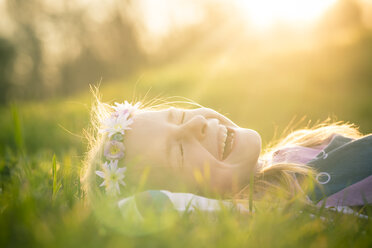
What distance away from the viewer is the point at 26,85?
1831cm

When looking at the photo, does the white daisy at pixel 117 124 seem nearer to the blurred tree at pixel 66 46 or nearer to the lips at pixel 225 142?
the lips at pixel 225 142

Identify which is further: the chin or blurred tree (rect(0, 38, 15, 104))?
blurred tree (rect(0, 38, 15, 104))

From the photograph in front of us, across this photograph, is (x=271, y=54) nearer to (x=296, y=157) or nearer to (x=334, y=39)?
(x=334, y=39)

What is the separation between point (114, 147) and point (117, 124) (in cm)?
19

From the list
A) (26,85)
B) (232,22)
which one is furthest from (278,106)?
(26,85)

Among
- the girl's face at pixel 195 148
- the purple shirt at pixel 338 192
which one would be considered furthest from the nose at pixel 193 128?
the purple shirt at pixel 338 192

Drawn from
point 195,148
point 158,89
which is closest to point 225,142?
point 195,148

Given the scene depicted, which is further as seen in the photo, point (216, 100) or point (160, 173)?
point (216, 100)

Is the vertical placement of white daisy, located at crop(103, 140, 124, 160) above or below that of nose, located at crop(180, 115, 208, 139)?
below

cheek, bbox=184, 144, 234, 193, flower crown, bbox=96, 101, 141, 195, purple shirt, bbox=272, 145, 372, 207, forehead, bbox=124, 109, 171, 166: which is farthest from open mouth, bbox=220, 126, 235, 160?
flower crown, bbox=96, 101, 141, 195

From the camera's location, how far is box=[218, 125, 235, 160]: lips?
6.94 ft

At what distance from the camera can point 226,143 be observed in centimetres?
226

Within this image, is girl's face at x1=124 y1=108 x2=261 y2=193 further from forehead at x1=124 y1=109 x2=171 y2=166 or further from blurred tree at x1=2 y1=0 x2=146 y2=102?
blurred tree at x1=2 y1=0 x2=146 y2=102

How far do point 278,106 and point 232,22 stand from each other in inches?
502
